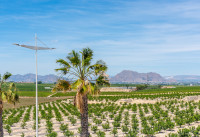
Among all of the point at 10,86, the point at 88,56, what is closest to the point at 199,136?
the point at 88,56

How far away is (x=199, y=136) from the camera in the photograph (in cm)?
1780

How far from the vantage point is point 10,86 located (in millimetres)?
16156

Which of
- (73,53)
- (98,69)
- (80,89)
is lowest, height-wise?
(80,89)

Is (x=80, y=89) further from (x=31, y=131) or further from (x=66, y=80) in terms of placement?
(x=31, y=131)

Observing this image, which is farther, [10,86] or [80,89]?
[10,86]

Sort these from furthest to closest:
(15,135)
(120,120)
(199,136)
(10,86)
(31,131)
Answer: (120,120), (31,131), (15,135), (199,136), (10,86)

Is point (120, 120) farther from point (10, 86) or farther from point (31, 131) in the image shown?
point (10, 86)

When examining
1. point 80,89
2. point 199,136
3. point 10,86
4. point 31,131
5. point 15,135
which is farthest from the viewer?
point 31,131

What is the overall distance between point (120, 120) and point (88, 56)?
13.2 metres

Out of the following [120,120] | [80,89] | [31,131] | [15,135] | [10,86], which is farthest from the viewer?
[120,120]

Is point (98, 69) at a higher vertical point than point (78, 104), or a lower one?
higher

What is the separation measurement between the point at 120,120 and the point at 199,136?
413 inches

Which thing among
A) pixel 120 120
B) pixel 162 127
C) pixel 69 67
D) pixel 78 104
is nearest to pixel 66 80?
pixel 69 67

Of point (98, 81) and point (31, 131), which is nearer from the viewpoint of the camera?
point (98, 81)
